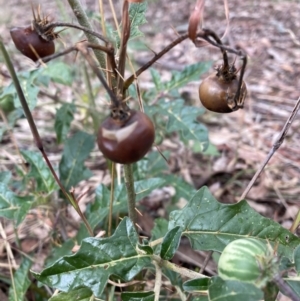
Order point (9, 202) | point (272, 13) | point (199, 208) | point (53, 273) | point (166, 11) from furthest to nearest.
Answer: point (166, 11) → point (272, 13) → point (9, 202) → point (199, 208) → point (53, 273)

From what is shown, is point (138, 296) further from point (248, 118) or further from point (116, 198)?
point (248, 118)

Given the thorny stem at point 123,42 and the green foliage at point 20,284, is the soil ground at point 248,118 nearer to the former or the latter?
the thorny stem at point 123,42

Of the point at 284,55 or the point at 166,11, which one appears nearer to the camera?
the point at 284,55

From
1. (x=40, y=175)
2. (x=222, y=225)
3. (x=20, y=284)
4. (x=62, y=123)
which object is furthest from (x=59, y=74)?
(x=222, y=225)

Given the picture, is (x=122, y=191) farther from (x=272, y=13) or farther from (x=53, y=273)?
(x=272, y=13)

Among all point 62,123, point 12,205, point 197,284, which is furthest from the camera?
point 62,123

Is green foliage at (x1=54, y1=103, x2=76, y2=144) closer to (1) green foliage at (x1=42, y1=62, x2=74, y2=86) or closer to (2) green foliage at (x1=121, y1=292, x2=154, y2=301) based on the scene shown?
(1) green foliage at (x1=42, y1=62, x2=74, y2=86)

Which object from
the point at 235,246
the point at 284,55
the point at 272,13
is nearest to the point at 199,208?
the point at 235,246
